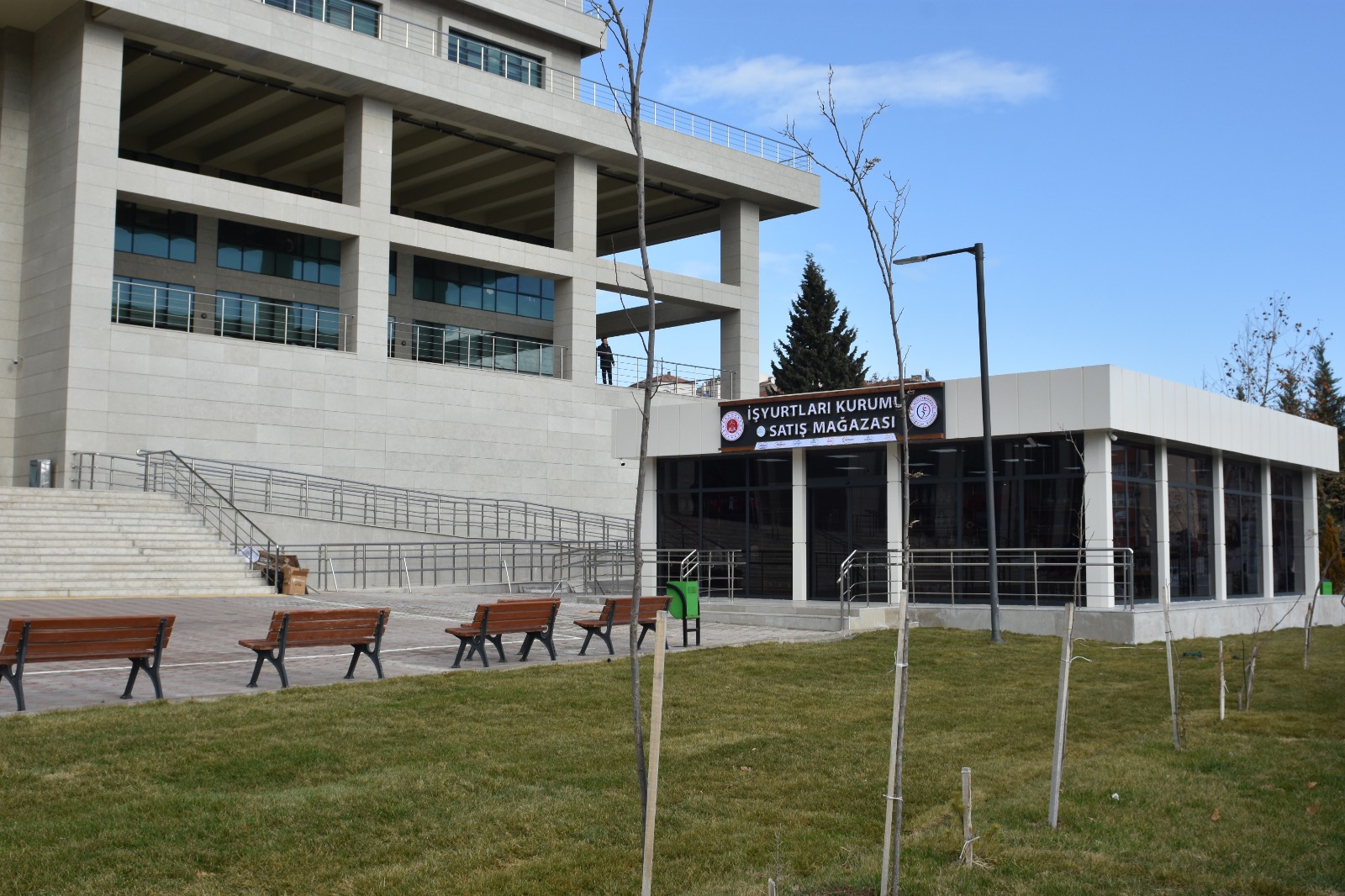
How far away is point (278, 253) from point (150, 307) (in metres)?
8.33

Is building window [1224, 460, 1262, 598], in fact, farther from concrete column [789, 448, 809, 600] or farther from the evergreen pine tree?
the evergreen pine tree

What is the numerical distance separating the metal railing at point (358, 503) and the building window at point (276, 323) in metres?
4.28

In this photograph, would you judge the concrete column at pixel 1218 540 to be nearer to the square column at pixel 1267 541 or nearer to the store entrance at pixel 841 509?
the square column at pixel 1267 541

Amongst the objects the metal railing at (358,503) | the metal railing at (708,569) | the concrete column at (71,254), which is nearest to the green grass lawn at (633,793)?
the metal railing at (708,569)

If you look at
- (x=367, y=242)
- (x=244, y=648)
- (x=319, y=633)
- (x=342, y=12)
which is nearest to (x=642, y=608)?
(x=319, y=633)

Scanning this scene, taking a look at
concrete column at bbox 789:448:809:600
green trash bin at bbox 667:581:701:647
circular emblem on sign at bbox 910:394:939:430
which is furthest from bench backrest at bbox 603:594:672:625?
concrete column at bbox 789:448:809:600

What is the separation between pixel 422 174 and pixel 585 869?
43299 mm

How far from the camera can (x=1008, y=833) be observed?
7.21m

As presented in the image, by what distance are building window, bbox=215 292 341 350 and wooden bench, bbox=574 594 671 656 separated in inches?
888

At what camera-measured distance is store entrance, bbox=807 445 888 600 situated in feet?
78.8

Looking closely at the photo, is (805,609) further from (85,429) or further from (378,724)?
(85,429)

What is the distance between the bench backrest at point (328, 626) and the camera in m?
12.9

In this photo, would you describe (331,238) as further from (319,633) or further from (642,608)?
(319,633)

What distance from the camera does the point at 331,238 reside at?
41.1m
